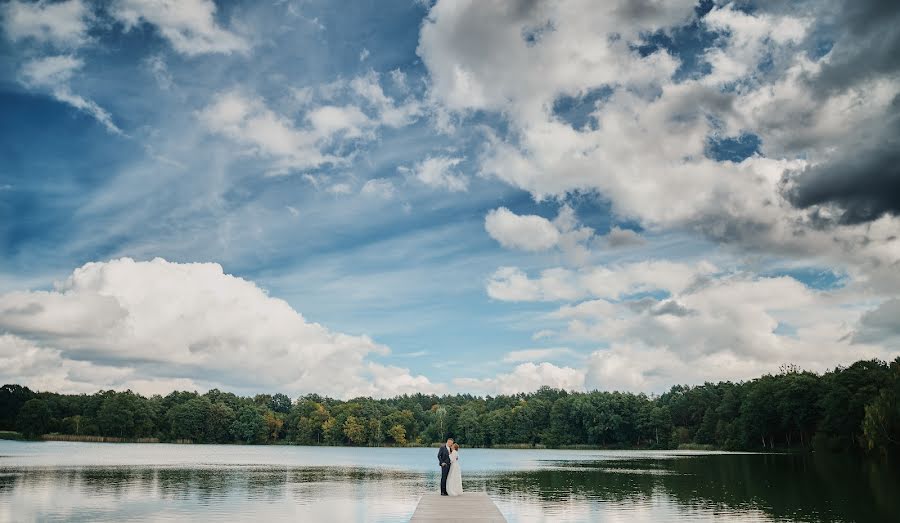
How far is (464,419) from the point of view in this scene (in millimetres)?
175250

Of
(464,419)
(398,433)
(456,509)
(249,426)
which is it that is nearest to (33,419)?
(249,426)

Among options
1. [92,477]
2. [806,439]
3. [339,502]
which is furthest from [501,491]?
[806,439]

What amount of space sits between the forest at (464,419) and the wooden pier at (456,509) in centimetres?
9538

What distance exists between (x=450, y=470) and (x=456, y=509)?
475 cm

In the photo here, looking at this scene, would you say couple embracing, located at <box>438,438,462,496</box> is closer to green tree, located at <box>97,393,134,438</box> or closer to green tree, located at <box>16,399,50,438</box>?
green tree, located at <box>97,393,134,438</box>

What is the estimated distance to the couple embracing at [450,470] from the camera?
29094 mm

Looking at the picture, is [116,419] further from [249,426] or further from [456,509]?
[456,509]

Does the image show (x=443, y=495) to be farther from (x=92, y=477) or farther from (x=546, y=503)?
(x=92, y=477)

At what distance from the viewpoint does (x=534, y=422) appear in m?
172

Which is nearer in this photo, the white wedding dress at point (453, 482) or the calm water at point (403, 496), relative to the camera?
the calm water at point (403, 496)

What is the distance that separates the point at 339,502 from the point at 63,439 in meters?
141

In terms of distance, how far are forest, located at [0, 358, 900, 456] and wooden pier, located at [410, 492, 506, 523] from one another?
9538 cm

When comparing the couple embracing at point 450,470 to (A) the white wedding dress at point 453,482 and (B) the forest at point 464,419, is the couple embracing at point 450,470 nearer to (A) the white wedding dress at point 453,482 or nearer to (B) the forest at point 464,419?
(A) the white wedding dress at point 453,482

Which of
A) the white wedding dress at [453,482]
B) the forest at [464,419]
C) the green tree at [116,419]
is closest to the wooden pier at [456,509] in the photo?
the white wedding dress at [453,482]
